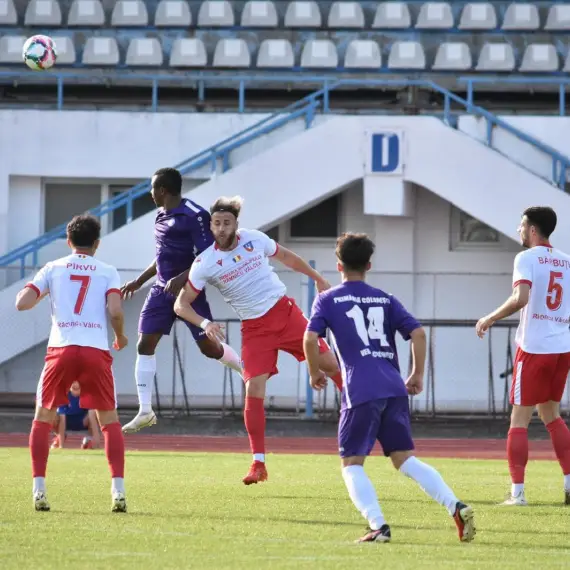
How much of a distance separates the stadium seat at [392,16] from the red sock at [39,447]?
17.1 meters

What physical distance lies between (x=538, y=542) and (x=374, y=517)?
90 cm

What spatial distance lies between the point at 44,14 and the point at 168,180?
587 inches

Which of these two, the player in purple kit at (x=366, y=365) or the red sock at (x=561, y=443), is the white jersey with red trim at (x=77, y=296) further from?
the red sock at (x=561, y=443)

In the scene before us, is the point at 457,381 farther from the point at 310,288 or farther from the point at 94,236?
the point at 94,236

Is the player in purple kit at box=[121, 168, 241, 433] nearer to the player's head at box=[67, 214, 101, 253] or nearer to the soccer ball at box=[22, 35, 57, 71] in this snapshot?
the player's head at box=[67, 214, 101, 253]

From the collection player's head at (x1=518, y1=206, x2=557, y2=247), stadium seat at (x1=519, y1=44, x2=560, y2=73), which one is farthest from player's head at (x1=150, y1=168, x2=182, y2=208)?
stadium seat at (x1=519, y1=44, x2=560, y2=73)

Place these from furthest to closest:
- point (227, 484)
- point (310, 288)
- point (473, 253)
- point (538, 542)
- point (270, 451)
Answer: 1. point (473, 253)
2. point (310, 288)
3. point (270, 451)
4. point (227, 484)
5. point (538, 542)

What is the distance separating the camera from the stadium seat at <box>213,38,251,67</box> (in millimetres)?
24188

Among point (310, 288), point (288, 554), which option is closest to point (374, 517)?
point (288, 554)

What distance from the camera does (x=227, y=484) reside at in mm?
11219

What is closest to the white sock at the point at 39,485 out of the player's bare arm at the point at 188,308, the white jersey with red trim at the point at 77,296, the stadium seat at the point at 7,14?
the white jersey with red trim at the point at 77,296

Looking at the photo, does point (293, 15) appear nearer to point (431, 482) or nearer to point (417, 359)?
point (417, 359)

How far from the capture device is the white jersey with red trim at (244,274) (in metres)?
10.3

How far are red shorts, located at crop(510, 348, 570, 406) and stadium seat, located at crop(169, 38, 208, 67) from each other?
15.4 meters
